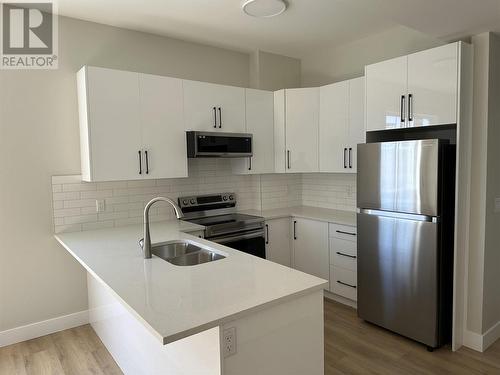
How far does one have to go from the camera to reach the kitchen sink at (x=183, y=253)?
243 cm

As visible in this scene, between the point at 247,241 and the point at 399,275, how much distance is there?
1.40m

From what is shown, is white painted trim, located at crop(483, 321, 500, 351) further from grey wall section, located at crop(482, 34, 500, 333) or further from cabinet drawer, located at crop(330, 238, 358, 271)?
cabinet drawer, located at crop(330, 238, 358, 271)

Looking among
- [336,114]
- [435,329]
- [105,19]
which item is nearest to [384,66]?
[336,114]

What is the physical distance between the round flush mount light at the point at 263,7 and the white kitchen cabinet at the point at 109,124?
1.08 m

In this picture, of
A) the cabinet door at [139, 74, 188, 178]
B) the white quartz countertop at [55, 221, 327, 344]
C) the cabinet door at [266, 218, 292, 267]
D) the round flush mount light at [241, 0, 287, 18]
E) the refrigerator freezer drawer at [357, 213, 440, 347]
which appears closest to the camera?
the white quartz countertop at [55, 221, 327, 344]

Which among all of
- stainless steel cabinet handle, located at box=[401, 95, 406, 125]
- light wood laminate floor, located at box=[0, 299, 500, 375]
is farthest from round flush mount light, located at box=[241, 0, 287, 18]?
light wood laminate floor, located at box=[0, 299, 500, 375]

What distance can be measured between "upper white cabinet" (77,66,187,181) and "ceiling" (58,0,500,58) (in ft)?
1.72

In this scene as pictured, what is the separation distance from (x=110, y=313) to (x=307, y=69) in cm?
348

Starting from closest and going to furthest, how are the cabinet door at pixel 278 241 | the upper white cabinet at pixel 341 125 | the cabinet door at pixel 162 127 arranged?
the cabinet door at pixel 162 127
the upper white cabinet at pixel 341 125
the cabinet door at pixel 278 241

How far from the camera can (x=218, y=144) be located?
3426 mm

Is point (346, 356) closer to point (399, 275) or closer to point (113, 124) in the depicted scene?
point (399, 275)

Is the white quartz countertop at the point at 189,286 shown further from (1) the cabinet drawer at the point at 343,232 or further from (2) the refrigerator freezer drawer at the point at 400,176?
(1) the cabinet drawer at the point at 343,232

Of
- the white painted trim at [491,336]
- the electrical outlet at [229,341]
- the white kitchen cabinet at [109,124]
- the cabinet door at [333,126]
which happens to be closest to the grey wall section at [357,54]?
the cabinet door at [333,126]

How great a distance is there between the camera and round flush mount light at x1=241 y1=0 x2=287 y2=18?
280cm
